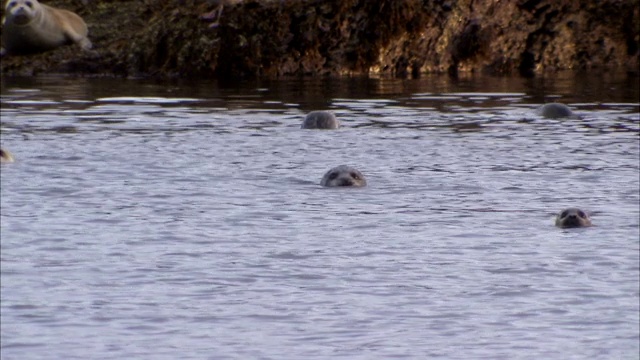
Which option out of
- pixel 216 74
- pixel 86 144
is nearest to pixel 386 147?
pixel 86 144

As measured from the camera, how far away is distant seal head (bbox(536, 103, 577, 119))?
20.8 m

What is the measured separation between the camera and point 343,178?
13875 millimetres

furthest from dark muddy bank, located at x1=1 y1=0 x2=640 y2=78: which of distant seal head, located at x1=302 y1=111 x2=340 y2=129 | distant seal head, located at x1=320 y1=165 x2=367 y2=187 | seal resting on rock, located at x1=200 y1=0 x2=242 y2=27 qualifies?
distant seal head, located at x1=320 y1=165 x2=367 y2=187

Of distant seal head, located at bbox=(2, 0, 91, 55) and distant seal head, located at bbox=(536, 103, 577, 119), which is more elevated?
distant seal head, located at bbox=(2, 0, 91, 55)

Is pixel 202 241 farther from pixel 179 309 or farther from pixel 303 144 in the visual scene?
pixel 303 144

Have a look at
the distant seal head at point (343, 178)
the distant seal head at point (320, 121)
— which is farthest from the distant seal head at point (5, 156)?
the distant seal head at point (320, 121)

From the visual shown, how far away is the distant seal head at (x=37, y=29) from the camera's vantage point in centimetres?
2902

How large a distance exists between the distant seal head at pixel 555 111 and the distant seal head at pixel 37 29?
11.3m

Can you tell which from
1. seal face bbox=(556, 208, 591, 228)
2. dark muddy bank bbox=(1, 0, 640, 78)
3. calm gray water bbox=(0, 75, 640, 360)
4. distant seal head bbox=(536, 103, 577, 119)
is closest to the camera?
calm gray water bbox=(0, 75, 640, 360)

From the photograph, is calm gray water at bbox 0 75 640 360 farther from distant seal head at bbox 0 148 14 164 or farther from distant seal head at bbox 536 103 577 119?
distant seal head at bbox 536 103 577 119

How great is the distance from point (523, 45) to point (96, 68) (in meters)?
8.32

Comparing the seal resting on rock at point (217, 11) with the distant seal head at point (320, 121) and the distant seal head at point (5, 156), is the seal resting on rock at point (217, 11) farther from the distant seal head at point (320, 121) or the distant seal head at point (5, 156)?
the distant seal head at point (5, 156)

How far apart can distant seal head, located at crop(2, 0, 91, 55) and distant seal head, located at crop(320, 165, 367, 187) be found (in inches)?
623

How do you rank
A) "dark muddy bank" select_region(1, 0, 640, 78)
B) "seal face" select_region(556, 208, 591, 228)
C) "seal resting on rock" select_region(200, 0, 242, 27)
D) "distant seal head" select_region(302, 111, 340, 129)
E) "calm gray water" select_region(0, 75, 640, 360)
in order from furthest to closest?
"dark muddy bank" select_region(1, 0, 640, 78)
"seal resting on rock" select_region(200, 0, 242, 27)
"distant seal head" select_region(302, 111, 340, 129)
"seal face" select_region(556, 208, 591, 228)
"calm gray water" select_region(0, 75, 640, 360)
